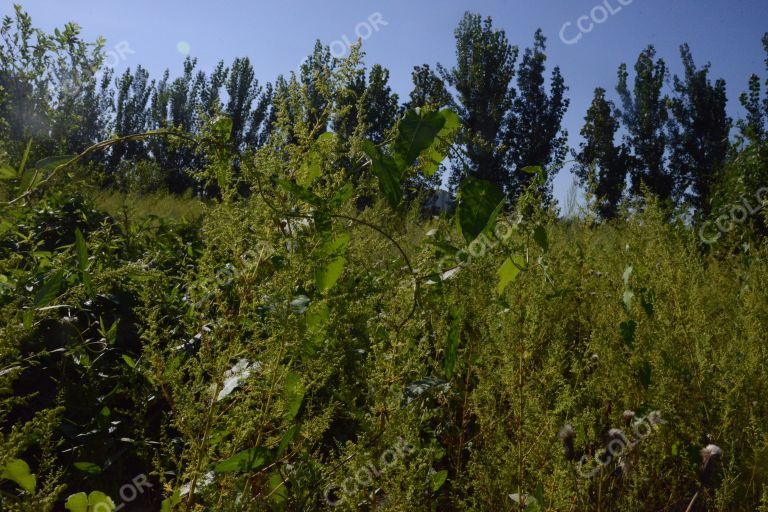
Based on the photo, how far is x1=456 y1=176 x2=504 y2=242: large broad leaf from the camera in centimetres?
80

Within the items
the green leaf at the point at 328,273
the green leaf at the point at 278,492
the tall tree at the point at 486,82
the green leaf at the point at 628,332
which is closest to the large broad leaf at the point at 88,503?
the green leaf at the point at 278,492

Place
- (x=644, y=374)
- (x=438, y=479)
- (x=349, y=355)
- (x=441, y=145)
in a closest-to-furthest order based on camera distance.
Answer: (x=441, y=145) → (x=438, y=479) → (x=644, y=374) → (x=349, y=355)

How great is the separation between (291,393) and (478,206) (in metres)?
0.54

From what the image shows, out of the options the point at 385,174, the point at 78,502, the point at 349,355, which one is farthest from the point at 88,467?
the point at 385,174

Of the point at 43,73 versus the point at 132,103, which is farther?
the point at 132,103

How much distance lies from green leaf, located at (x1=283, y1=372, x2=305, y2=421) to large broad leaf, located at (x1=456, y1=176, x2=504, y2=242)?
0.48 meters

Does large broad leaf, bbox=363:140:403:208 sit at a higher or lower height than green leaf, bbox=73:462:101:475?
higher

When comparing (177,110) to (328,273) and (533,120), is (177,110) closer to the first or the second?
(533,120)

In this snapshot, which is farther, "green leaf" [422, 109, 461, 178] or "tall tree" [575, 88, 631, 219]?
"tall tree" [575, 88, 631, 219]

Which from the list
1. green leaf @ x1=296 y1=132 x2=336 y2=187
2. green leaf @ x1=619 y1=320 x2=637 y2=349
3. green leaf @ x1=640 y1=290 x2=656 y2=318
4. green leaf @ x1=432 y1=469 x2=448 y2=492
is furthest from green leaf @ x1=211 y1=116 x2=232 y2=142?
green leaf @ x1=640 y1=290 x2=656 y2=318

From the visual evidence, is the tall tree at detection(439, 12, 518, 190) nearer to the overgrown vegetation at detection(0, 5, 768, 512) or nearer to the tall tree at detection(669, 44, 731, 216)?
the tall tree at detection(669, 44, 731, 216)

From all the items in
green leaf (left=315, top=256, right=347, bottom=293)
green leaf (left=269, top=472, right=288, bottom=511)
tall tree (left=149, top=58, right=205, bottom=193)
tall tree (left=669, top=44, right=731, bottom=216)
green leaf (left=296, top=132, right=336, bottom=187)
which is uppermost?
tall tree (left=149, top=58, right=205, bottom=193)

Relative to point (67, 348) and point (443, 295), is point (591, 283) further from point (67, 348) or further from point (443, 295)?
point (67, 348)

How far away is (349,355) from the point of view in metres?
1.98
